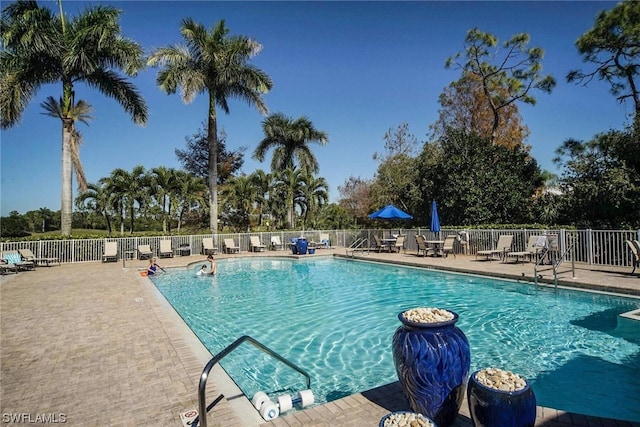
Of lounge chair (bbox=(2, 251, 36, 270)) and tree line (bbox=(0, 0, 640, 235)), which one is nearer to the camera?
lounge chair (bbox=(2, 251, 36, 270))

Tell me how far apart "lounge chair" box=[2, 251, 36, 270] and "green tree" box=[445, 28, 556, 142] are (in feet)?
83.5

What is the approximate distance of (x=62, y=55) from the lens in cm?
1648

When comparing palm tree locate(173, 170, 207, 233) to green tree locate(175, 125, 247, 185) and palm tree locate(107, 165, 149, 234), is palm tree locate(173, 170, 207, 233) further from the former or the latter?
green tree locate(175, 125, 247, 185)

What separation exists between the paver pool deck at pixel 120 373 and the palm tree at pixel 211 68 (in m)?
13.8

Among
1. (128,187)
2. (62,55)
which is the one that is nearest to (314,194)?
(128,187)

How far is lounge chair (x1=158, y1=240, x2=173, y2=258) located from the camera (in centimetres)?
1839

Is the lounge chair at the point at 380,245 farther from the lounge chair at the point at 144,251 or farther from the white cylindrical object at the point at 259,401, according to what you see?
the white cylindrical object at the point at 259,401

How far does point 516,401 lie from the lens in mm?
2332

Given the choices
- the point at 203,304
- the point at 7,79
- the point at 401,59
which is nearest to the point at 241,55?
the point at 401,59

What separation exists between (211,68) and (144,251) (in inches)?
438

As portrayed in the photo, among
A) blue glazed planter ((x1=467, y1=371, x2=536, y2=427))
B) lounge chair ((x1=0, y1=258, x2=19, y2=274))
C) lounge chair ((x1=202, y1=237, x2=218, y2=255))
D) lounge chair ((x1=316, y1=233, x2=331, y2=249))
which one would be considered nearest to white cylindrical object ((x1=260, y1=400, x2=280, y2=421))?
blue glazed planter ((x1=467, y1=371, x2=536, y2=427))

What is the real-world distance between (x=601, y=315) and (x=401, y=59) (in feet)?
43.1

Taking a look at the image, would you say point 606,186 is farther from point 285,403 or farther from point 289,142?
point 289,142

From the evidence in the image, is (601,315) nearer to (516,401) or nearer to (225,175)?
(516,401)
